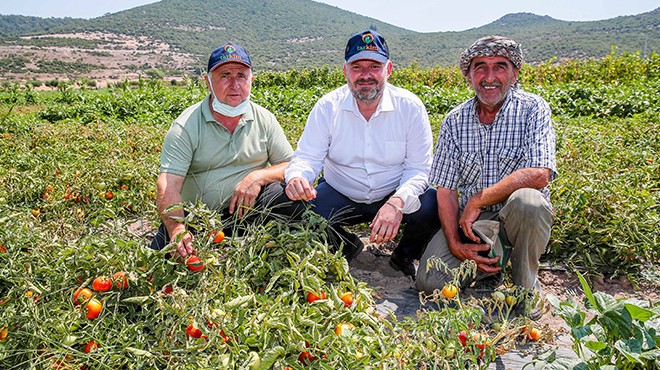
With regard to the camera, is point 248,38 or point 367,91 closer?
point 367,91

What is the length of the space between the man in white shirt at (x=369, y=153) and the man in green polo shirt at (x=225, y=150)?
21 cm

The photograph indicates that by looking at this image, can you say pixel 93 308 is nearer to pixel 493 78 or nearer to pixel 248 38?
pixel 493 78

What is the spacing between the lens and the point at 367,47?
279 centimetres

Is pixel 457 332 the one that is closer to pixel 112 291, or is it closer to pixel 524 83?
pixel 112 291

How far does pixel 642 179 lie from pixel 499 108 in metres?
1.74

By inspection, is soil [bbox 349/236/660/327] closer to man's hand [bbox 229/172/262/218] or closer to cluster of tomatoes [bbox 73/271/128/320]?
man's hand [bbox 229/172/262/218]

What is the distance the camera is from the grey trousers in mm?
2420

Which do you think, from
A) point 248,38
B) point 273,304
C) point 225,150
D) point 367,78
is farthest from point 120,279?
point 248,38

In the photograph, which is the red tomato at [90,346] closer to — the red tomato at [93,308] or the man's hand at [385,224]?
the red tomato at [93,308]

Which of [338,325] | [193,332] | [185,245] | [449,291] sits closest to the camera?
[193,332]

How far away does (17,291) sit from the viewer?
200 centimetres

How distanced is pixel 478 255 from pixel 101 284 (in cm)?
180

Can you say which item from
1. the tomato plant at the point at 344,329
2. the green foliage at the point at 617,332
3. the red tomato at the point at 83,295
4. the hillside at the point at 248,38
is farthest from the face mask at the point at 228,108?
the hillside at the point at 248,38

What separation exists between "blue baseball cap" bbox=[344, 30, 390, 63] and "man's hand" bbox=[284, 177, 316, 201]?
2.44 feet
